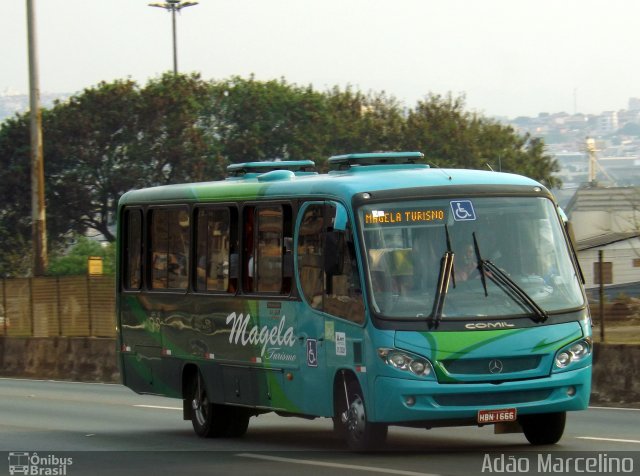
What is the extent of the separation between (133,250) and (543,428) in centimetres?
631

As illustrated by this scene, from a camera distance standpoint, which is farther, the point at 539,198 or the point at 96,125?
the point at 96,125

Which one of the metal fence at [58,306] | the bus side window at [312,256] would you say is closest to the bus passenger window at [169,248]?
the bus side window at [312,256]

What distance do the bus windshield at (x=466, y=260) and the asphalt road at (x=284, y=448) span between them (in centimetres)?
124

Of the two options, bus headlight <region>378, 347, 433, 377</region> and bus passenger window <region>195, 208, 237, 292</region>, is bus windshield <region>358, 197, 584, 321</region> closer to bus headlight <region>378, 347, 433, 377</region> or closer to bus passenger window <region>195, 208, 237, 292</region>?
bus headlight <region>378, 347, 433, 377</region>

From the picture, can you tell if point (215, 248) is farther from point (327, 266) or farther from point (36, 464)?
point (36, 464)

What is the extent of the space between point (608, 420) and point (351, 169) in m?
4.39

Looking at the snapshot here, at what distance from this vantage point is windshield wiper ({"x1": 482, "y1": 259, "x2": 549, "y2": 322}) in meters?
12.0

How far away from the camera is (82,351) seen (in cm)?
2933

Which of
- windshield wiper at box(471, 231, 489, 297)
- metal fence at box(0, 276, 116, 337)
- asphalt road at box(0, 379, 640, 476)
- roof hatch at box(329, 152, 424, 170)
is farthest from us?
metal fence at box(0, 276, 116, 337)

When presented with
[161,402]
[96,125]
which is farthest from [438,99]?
[161,402]

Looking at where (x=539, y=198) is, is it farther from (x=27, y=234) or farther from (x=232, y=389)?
(x=27, y=234)

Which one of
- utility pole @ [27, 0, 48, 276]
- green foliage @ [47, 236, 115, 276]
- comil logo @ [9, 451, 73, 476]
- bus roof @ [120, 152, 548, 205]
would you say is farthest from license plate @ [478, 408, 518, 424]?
green foliage @ [47, 236, 115, 276]

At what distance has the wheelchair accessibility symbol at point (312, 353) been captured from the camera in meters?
13.0

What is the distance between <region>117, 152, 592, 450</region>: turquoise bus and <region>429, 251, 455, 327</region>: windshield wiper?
0.04ft
